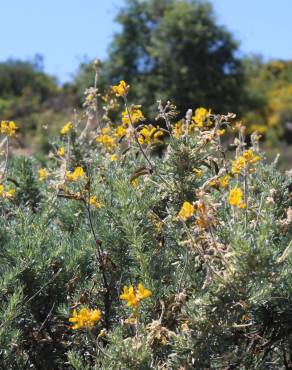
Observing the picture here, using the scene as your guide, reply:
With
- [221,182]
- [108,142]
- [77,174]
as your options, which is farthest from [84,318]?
[108,142]

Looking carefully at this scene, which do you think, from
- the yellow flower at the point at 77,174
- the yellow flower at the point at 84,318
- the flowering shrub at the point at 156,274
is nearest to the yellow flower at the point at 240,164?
the flowering shrub at the point at 156,274

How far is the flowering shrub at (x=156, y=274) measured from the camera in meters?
1.99

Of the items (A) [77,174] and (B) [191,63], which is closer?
(A) [77,174]

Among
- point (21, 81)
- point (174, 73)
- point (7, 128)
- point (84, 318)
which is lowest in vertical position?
point (84, 318)

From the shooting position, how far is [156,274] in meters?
2.27

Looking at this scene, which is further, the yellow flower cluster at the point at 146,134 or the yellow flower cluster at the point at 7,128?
the yellow flower cluster at the point at 7,128

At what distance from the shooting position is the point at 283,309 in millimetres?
2279

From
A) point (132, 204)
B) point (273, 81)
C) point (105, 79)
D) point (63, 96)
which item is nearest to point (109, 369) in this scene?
point (132, 204)

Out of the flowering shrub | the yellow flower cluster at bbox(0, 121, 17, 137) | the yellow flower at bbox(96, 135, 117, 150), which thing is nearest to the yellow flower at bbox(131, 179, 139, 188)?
the flowering shrub

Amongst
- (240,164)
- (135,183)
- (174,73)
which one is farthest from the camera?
(174,73)

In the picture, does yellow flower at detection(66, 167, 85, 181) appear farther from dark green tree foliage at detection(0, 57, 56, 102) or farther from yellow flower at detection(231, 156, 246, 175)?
dark green tree foliage at detection(0, 57, 56, 102)

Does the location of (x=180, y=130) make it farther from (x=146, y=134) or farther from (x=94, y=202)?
(x=94, y=202)

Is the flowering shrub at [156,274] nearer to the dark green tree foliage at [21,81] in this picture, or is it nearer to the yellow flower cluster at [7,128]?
the yellow flower cluster at [7,128]

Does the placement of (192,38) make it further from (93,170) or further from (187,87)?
(93,170)
